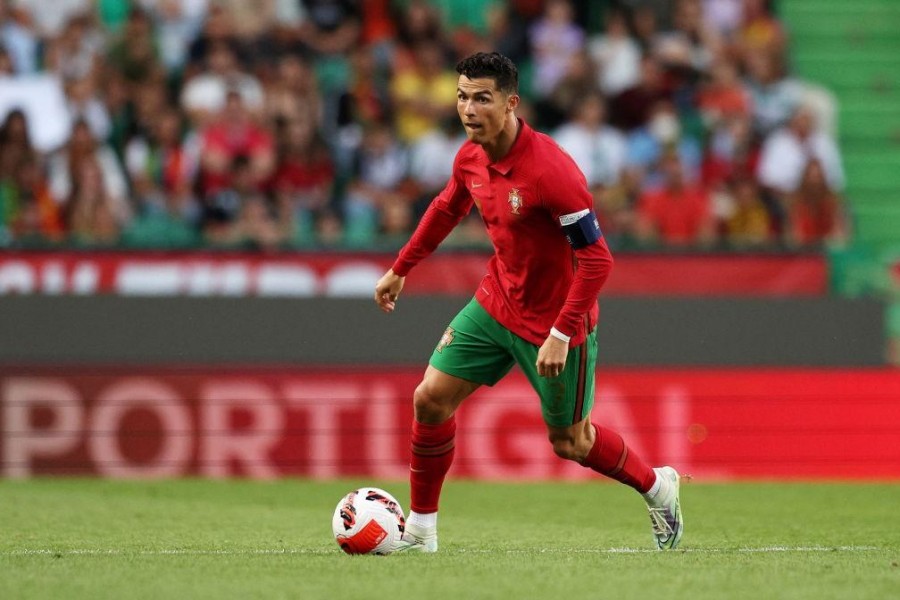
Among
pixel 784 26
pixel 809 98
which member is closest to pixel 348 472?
pixel 809 98

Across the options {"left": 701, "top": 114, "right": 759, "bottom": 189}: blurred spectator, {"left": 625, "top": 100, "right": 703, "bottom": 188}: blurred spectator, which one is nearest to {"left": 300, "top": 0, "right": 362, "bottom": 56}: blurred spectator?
{"left": 625, "top": 100, "right": 703, "bottom": 188}: blurred spectator

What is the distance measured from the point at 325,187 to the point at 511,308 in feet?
20.6

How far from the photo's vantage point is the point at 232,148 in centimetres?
1297

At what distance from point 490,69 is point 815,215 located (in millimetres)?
7112

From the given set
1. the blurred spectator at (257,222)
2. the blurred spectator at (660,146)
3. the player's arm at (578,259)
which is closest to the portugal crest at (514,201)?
the player's arm at (578,259)

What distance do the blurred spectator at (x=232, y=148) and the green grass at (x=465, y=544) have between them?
9.13 ft

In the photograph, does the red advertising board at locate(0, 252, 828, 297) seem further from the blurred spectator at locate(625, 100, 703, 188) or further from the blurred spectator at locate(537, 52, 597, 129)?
the blurred spectator at locate(537, 52, 597, 129)

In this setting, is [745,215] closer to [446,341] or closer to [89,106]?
[89,106]

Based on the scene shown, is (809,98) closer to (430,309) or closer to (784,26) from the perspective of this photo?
(784,26)

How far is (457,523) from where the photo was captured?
8562mm

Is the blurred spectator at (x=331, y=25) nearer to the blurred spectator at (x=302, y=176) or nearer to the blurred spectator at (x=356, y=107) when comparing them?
the blurred spectator at (x=356, y=107)

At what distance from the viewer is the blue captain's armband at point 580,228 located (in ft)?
21.5

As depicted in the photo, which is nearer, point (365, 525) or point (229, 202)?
point (365, 525)

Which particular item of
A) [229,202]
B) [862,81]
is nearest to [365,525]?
[229,202]
